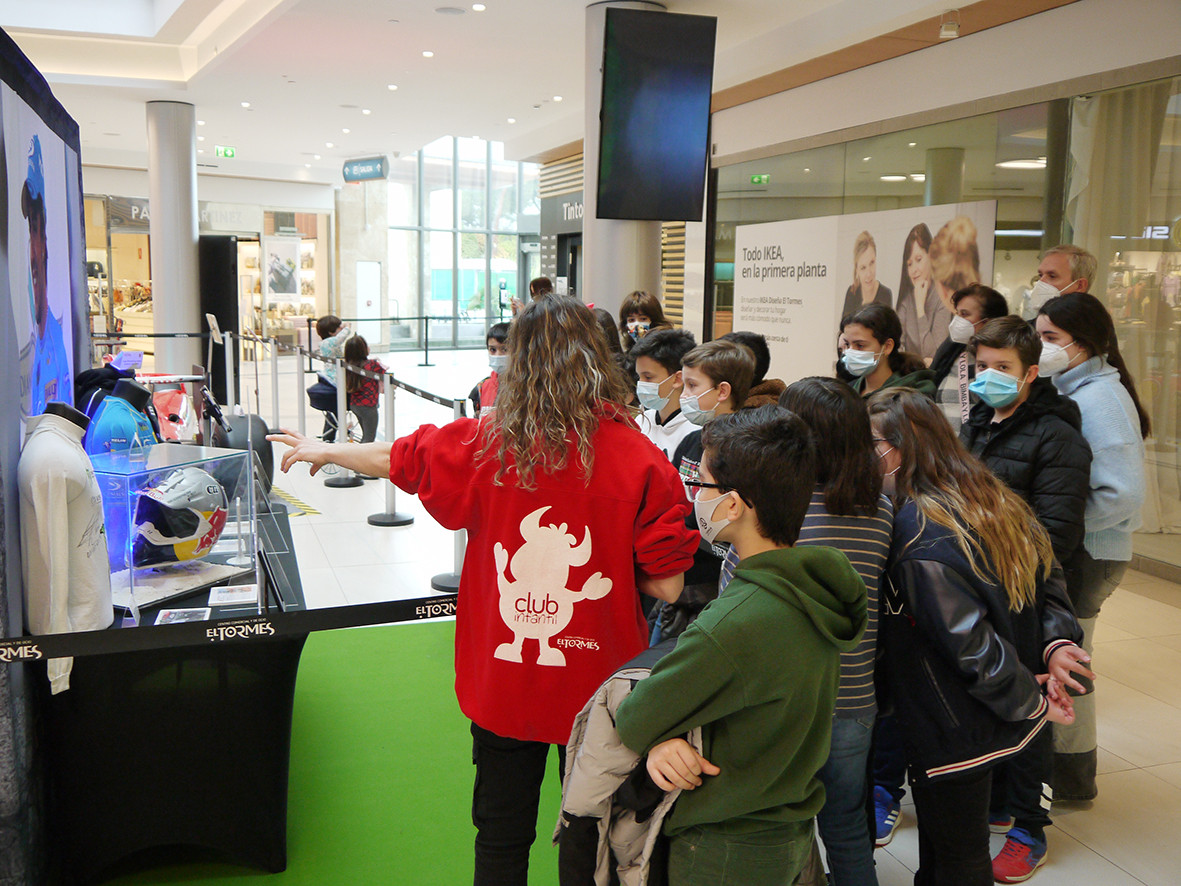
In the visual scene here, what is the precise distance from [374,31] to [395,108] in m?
4.53

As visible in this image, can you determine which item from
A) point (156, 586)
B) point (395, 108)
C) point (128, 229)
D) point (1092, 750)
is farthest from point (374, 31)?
point (128, 229)

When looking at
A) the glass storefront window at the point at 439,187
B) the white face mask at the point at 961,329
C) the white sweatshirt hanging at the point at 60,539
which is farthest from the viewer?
the glass storefront window at the point at 439,187

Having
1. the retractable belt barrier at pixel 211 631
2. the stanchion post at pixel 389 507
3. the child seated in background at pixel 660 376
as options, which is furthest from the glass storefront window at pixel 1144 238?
the retractable belt barrier at pixel 211 631

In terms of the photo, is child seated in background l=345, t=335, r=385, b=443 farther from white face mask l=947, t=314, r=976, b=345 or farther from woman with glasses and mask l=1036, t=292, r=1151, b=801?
woman with glasses and mask l=1036, t=292, r=1151, b=801

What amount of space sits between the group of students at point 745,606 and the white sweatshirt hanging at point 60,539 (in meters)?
0.64

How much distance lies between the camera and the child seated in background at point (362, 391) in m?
8.61

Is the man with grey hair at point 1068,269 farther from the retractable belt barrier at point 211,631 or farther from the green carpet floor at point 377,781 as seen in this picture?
the retractable belt barrier at point 211,631

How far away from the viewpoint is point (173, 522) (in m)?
2.83

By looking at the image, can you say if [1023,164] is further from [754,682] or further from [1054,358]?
[754,682]

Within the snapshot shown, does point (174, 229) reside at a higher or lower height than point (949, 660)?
higher

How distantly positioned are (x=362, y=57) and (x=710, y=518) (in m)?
9.84

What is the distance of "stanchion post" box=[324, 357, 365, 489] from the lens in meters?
7.67

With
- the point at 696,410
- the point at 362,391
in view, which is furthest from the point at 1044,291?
the point at 362,391

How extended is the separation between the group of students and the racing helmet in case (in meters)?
0.80
